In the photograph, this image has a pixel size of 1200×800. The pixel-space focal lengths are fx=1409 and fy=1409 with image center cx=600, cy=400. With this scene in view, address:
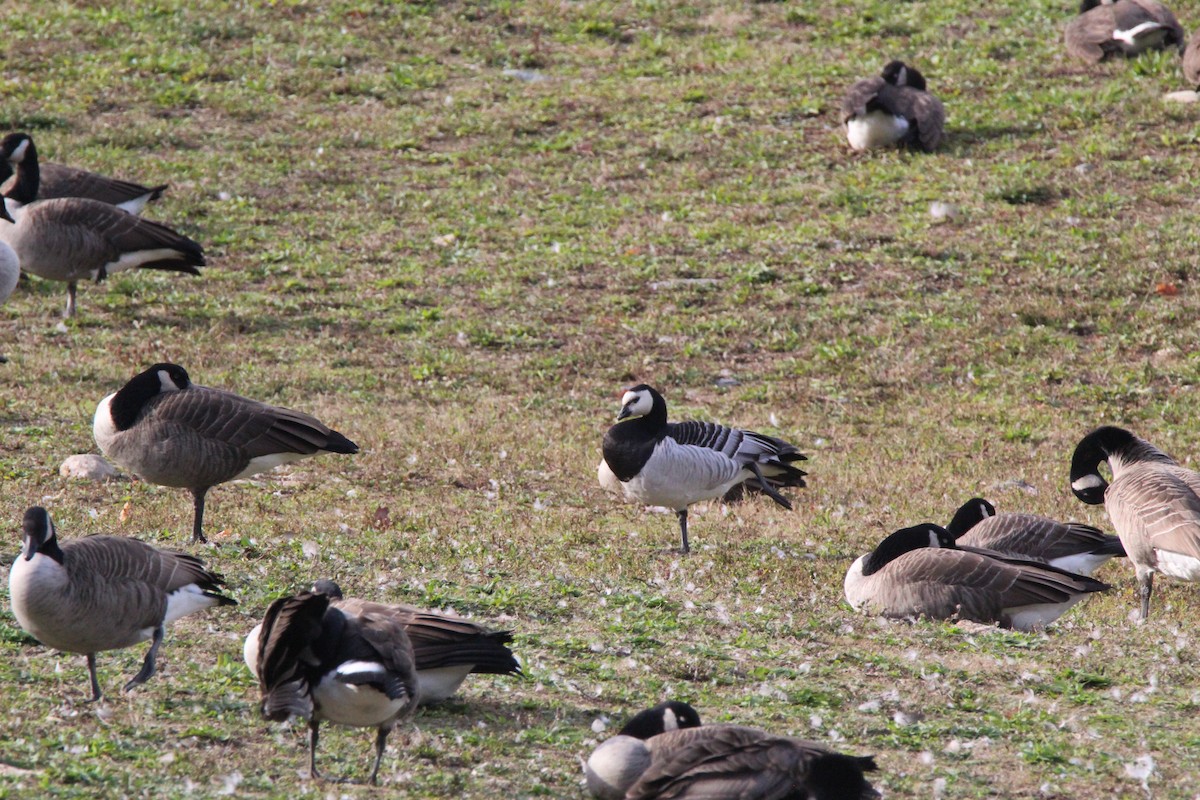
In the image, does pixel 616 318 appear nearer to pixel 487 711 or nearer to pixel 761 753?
pixel 487 711

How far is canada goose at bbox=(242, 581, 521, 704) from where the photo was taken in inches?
255

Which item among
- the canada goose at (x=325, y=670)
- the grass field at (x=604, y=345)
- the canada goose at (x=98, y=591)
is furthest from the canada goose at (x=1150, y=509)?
the canada goose at (x=98, y=591)

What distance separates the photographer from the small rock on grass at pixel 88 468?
11.2 m

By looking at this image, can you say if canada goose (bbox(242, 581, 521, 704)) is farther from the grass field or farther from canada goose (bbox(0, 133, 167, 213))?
canada goose (bbox(0, 133, 167, 213))

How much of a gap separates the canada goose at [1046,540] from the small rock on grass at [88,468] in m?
6.64

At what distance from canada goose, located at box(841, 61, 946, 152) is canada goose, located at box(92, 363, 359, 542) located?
11440 millimetres

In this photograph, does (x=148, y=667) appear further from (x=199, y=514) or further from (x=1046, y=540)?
(x=1046, y=540)

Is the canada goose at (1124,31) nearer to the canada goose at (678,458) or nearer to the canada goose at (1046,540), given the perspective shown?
the canada goose at (678,458)

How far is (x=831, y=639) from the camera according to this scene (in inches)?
325

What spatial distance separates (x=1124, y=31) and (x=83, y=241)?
15.5m

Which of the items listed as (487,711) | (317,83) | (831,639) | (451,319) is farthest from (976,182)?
(487,711)

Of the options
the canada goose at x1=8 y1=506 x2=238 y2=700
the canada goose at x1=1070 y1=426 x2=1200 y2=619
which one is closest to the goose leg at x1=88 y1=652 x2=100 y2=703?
the canada goose at x1=8 y1=506 x2=238 y2=700

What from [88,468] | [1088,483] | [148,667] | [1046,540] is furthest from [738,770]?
[88,468]

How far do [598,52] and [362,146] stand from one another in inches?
195
